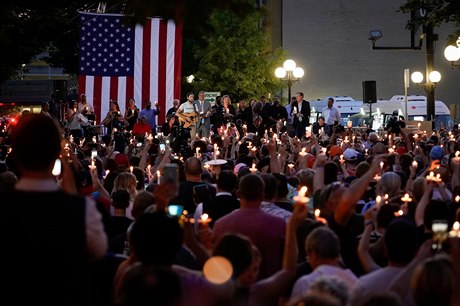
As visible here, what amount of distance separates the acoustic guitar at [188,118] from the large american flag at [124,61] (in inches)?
48.2

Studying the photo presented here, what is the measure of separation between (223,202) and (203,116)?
18095mm

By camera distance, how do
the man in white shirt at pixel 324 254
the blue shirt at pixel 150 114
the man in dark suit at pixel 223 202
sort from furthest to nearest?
the blue shirt at pixel 150 114, the man in dark suit at pixel 223 202, the man in white shirt at pixel 324 254

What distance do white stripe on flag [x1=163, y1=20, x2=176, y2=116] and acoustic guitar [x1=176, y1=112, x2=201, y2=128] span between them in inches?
48.2

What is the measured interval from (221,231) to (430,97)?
2380cm

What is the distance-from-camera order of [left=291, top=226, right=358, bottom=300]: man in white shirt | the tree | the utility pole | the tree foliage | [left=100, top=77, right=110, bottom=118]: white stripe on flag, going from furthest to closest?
1. the tree
2. the utility pole
3. [left=100, top=77, right=110, bottom=118]: white stripe on flag
4. the tree foliage
5. [left=291, top=226, right=358, bottom=300]: man in white shirt

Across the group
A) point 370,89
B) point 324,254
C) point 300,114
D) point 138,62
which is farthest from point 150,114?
point 324,254

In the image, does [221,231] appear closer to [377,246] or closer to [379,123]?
[377,246]

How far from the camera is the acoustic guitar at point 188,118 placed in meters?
26.9

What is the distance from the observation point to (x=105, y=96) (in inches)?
1097

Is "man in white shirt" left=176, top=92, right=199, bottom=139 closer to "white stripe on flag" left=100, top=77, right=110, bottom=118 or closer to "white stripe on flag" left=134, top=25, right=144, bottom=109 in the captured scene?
"white stripe on flag" left=134, top=25, right=144, bottom=109

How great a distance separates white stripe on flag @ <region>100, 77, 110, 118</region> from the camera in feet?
90.9

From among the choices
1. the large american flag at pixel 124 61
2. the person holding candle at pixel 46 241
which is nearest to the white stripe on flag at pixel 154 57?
the large american flag at pixel 124 61

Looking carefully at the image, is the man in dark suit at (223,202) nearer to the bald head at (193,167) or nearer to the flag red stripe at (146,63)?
the bald head at (193,167)

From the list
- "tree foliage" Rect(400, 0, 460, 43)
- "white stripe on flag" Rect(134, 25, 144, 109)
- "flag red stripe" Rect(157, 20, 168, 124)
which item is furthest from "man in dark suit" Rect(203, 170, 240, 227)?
"white stripe on flag" Rect(134, 25, 144, 109)
